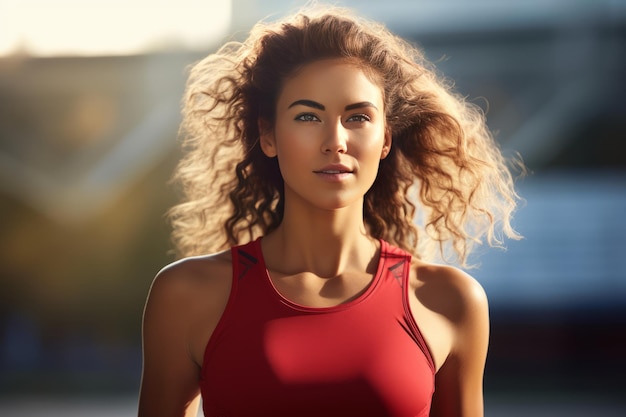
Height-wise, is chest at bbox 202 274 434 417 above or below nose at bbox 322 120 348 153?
below

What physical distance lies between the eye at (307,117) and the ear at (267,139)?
116 millimetres

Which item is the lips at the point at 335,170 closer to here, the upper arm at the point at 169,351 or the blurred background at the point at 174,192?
the upper arm at the point at 169,351

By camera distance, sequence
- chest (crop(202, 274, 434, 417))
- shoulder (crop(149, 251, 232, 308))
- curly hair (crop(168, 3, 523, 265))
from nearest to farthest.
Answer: chest (crop(202, 274, 434, 417)) < shoulder (crop(149, 251, 232, 308)) < curly hair (crop(168, 3, 523, 265))

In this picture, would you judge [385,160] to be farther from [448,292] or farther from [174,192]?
[174,192]

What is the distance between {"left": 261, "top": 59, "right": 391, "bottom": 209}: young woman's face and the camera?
1778 mm

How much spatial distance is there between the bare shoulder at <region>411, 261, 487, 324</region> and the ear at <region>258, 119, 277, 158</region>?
389 millimetres

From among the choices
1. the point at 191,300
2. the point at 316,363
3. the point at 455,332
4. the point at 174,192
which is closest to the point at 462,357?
the point at 455,332

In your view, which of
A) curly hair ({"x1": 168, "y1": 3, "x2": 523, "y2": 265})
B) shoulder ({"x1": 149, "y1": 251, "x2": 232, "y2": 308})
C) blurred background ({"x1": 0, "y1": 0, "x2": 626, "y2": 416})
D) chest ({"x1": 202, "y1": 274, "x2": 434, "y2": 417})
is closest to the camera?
chest ({"x1": 202, "y1": 274, "x2": 434, "y2": 417})

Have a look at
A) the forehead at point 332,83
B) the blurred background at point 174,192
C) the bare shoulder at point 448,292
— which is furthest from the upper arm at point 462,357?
the blurred background at point 174,192

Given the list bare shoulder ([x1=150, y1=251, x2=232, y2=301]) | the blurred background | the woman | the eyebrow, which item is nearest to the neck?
the woman

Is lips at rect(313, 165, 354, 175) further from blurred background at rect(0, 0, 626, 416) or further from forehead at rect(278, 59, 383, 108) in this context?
blurred background at rect(0, 0, 626, 416)

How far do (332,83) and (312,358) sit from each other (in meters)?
0.53

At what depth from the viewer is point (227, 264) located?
1.87 metres

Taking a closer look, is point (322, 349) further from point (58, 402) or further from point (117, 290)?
point (117, 290)
